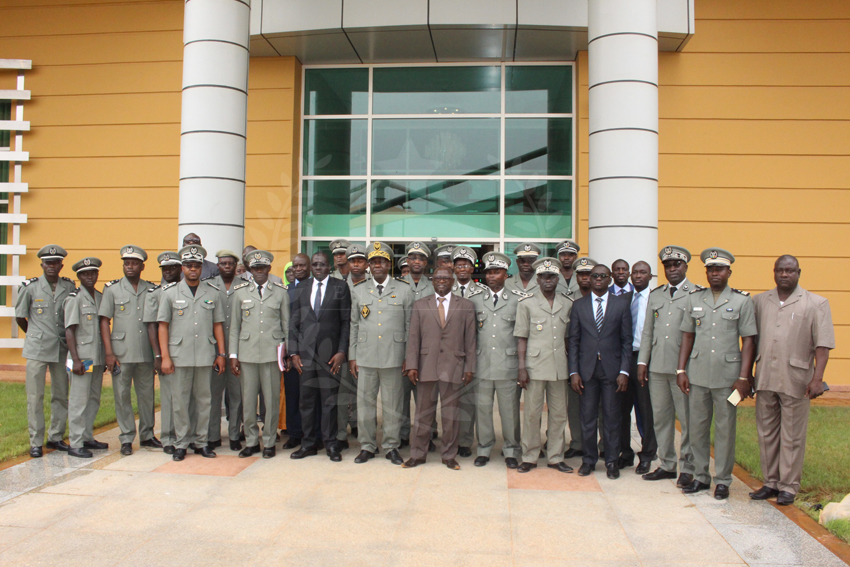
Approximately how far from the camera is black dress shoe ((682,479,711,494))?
4.86m

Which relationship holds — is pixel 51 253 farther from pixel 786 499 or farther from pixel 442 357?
pixel 786 499

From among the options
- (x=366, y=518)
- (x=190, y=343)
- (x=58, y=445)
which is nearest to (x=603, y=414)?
(x=366, y=518)

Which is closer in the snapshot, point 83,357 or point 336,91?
point 83,357

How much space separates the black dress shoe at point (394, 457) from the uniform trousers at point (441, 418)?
13 centimetres

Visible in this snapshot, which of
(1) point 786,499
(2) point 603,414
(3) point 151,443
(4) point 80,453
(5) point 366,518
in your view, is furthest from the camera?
(3) point 151,443

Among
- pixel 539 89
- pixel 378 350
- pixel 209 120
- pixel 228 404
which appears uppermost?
pixel 539 89

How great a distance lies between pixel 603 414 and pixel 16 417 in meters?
6.42

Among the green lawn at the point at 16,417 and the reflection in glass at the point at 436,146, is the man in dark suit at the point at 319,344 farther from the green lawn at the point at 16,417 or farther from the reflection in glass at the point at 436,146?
the reflection in glass at the point at 436,146

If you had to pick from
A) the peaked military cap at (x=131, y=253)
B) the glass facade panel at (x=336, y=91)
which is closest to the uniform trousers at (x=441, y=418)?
the peaked military cap at (x=131, y=253)

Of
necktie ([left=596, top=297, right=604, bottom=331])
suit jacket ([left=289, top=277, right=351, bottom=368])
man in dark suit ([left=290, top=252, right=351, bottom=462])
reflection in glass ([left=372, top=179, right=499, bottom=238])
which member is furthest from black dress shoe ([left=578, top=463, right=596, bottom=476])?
reflection in glass ([left=372, top=179, right=499, bottom=238])

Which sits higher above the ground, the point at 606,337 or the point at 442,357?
the point at 606,337

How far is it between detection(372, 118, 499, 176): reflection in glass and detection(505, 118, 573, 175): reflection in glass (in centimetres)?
25

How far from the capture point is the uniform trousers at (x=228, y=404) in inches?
240

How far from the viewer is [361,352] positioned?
18.6 feet
